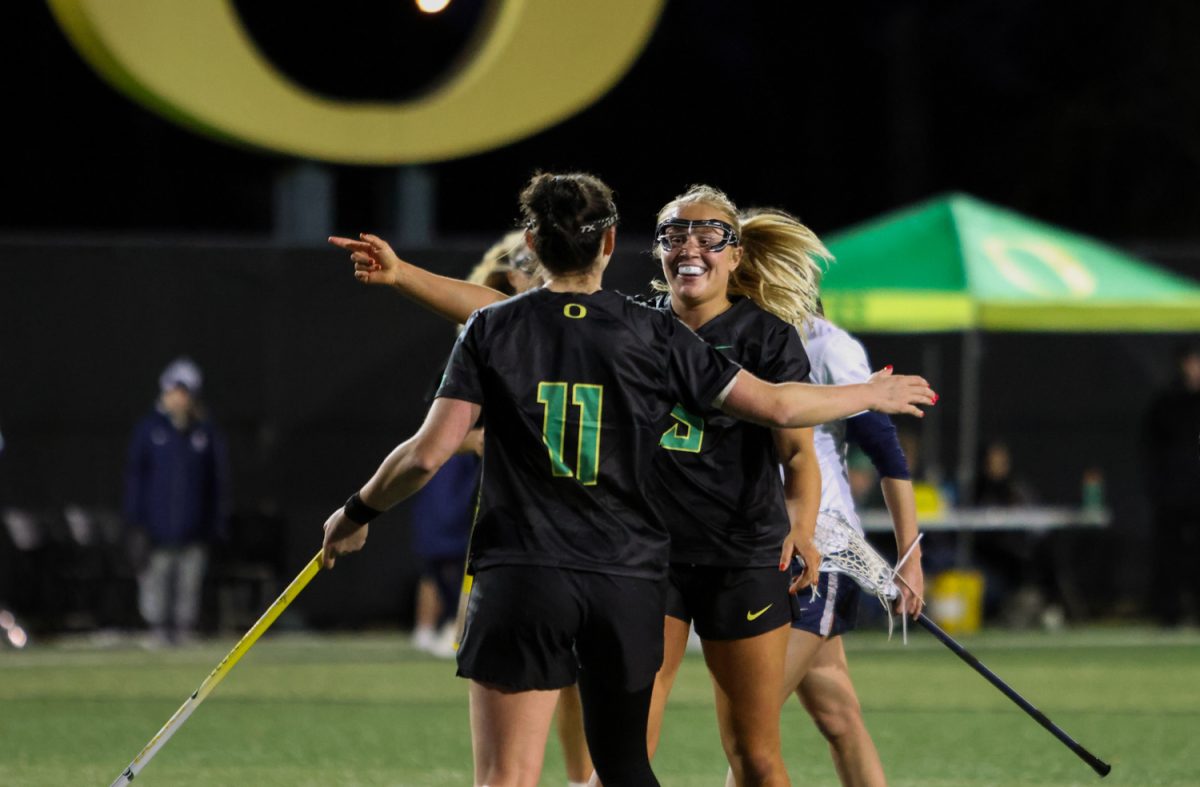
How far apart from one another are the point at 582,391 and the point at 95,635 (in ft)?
42.2

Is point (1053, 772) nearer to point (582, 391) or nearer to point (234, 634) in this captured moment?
point (582, 391)

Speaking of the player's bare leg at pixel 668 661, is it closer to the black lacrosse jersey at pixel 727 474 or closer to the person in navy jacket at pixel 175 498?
the black lacrosse jersey at pixel 727 474

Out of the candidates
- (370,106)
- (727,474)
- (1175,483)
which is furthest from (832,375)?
(1175,483)

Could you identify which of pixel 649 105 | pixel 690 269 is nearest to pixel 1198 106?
pixel 649 105

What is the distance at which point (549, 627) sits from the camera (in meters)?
5.44

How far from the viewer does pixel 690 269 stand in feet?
21.0

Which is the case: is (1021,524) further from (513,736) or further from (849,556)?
(513,736)

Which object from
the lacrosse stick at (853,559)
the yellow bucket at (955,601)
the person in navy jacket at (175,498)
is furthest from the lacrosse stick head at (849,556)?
the yellow bucket at (955,601)

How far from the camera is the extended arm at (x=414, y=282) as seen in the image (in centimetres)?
639

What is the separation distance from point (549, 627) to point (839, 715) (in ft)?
6.32

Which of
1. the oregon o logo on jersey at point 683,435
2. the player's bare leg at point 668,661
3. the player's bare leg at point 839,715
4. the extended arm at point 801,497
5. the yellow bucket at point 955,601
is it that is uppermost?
the oregon o logo on jersey at point 683,435

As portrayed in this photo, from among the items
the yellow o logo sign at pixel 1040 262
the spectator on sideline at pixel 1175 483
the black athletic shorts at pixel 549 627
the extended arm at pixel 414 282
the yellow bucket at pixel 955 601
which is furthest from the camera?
the spectator on sideline at pixel 1175 483

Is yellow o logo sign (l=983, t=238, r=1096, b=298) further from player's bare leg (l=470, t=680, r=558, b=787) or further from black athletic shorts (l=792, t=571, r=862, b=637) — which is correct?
player's bare leg (l=470, t=680, r=558, b=787)

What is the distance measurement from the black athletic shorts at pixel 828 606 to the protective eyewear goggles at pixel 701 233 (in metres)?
1.13
